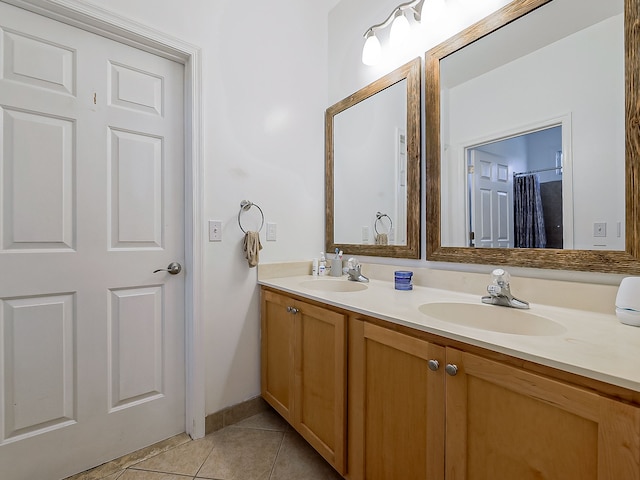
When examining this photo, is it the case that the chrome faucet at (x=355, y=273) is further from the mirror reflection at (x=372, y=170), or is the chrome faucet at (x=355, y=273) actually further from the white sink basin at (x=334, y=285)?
the mirror reflection at (x=372, y=170)

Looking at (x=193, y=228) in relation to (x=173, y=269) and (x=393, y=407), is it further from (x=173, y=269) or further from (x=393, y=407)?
(x=393, y=407)

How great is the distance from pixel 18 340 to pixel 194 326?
2.16ft

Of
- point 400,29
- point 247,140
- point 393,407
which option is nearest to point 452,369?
point 393,407

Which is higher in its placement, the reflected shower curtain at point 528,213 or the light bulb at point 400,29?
the light bulb at point 400,29

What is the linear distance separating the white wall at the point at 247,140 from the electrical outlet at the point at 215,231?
0.03 metres

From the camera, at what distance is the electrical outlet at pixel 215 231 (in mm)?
1562

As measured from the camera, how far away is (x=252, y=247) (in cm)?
164

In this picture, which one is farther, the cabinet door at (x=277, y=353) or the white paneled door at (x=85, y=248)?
the cabinet door at (x=277, y=353)

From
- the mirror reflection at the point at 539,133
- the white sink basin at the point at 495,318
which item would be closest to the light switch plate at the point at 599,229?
the mirror reflection at the point at 539,133

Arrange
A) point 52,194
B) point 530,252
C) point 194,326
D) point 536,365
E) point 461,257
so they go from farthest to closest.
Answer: point 194,326, point 461,257, point 52,194, point 530,252, point 536,365

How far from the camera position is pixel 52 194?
48.6 inches

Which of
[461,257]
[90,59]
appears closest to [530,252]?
[461,257]

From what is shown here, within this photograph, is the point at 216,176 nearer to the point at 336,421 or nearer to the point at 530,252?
the point at 336,421

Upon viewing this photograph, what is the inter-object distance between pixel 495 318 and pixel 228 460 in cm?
134
